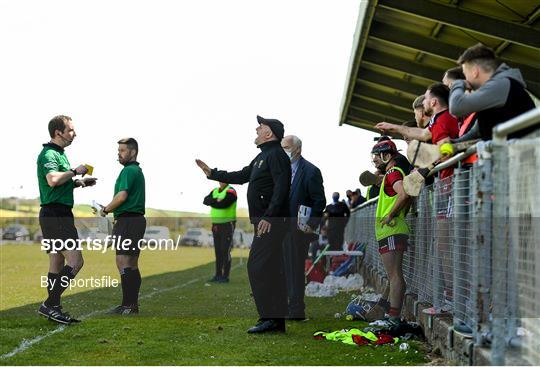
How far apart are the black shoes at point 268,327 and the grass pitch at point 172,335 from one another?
0.33 feet

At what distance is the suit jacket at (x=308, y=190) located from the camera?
35.3 ft

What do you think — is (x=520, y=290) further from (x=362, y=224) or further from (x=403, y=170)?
(x=362, y=224)

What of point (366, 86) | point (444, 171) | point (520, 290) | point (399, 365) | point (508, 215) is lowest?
point (399, 365)

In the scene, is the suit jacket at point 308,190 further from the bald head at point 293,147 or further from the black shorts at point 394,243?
the black shorts at point 394,243

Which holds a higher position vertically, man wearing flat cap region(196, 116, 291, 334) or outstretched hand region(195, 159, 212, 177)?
outstretched hand region(195, 159, 212, 177)

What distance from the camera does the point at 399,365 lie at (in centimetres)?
647

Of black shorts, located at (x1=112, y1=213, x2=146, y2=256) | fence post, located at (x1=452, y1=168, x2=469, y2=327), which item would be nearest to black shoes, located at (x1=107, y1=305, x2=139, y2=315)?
black shorts, located at (x1=112, y1=213, x2=146, y2=256)

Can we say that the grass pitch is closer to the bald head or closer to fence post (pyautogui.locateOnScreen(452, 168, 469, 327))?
fence post (pyautogui.locateOnScreen(452, 168, 469, 327))

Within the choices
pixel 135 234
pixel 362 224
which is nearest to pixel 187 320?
pixel 135 234

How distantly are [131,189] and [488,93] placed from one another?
Result: 18.2 ft

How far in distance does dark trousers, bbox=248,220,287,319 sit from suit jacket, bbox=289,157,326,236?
1.92 meters

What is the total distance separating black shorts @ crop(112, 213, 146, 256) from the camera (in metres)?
10.5

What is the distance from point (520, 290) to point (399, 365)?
1645 millimetres

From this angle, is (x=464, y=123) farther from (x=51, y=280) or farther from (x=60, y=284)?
(x=51, y=280)
